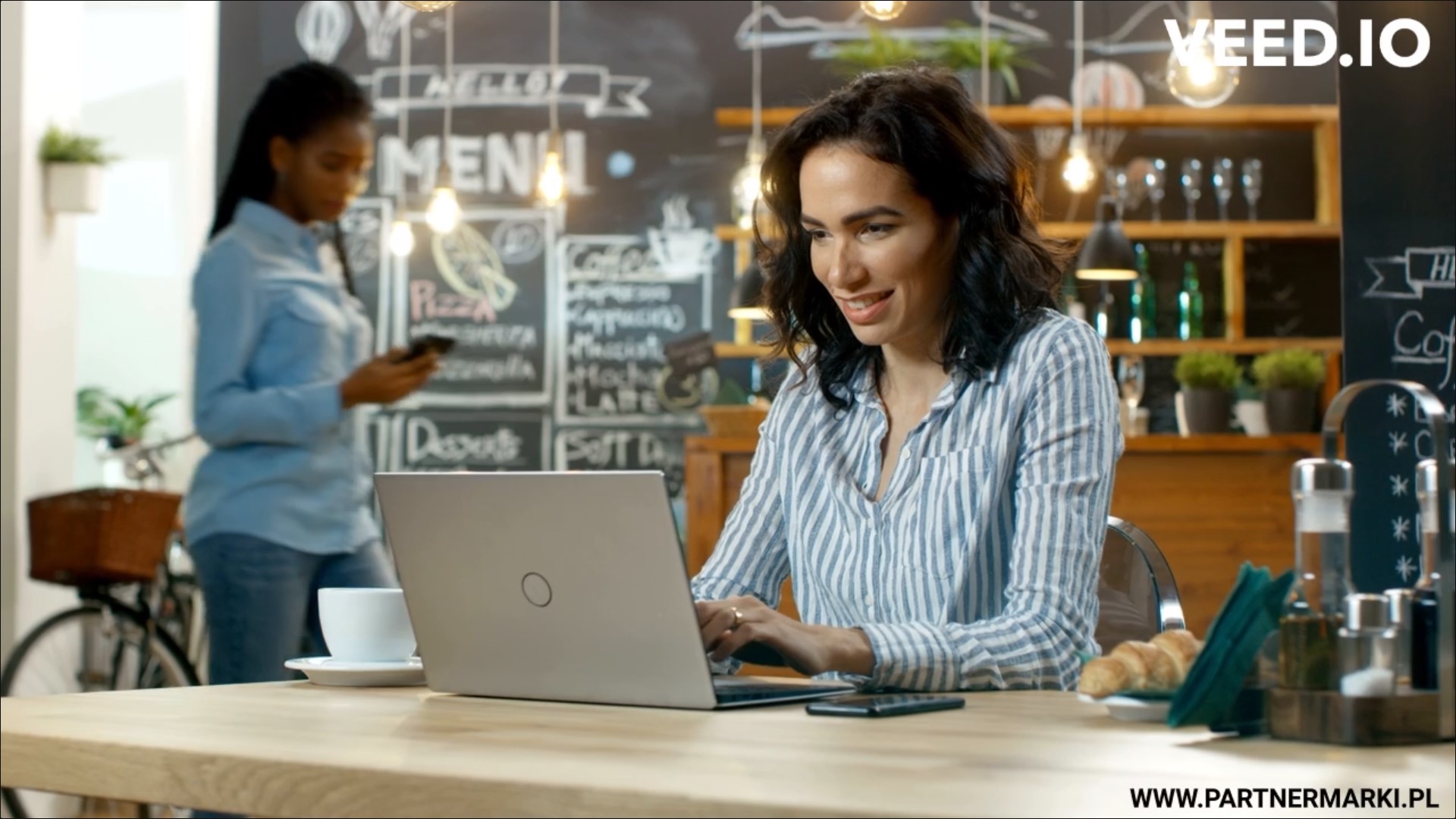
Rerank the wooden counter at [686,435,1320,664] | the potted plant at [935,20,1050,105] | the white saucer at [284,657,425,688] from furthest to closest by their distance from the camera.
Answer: the potted plant at [935,20,1050,105]
the wooden counter at [686,435,1320,664]
the white saucer at [284,657,425,688]

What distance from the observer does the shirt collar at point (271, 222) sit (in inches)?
122

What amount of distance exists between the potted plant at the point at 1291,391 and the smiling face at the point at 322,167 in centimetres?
321

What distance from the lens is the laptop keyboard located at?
138 cm

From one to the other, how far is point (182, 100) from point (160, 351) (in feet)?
3.32

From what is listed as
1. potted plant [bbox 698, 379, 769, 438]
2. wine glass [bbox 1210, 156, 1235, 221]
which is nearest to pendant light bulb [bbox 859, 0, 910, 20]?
potted plant [bbox 698, 379, 769, 438]

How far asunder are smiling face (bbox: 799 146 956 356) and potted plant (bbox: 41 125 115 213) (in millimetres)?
3216

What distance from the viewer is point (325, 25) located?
7.60 metres

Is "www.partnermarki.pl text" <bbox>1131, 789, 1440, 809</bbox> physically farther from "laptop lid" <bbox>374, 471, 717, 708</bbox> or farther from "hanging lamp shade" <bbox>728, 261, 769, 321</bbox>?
"hanging lamp shade" <bbox>728, 261, 769, 321</bbox>

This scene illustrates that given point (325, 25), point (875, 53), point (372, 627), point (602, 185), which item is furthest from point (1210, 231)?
point (372, 627)

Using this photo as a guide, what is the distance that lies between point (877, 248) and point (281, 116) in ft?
5.00

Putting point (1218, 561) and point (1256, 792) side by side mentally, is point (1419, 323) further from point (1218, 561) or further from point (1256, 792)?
point (1256, 792)

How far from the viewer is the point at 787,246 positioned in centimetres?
220

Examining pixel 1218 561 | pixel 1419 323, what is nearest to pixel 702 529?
pixel 1218 561

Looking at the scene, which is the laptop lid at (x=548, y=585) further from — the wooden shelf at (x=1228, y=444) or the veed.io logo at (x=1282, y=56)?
the wooden shelf at (x=1228, y=444)
